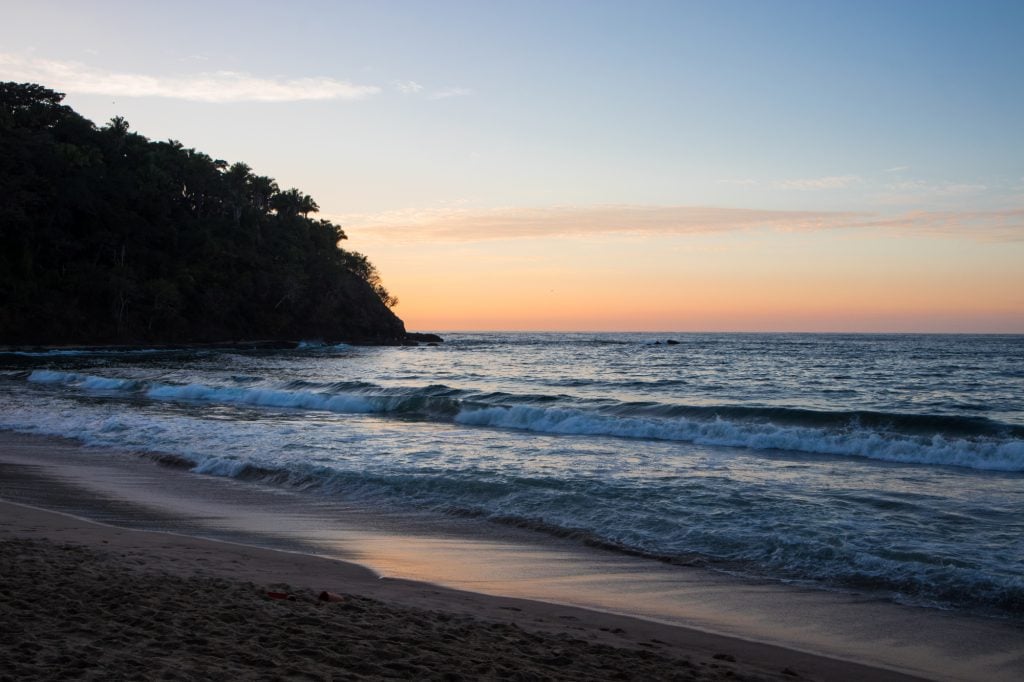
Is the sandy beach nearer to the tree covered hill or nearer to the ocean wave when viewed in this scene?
the ocean wave

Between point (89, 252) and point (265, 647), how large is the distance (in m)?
79.5

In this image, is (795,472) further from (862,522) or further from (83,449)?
(83,449)

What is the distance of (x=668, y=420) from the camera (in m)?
21.1

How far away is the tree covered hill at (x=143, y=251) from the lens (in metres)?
65.8

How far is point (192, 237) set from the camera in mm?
82125

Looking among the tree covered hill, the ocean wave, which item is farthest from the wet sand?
the tree covered hill

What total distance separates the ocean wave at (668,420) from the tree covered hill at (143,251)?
40262 mm

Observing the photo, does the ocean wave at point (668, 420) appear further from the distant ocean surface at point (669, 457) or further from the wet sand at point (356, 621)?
the wet sand at point (356, 621)

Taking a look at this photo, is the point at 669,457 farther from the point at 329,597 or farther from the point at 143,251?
the point at 143,251

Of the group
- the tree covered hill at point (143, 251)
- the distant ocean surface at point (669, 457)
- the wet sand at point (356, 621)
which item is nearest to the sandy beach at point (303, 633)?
A: the wet sand at point (356, 621)

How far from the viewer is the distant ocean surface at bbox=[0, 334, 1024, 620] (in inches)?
318

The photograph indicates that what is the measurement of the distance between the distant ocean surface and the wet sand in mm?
1267

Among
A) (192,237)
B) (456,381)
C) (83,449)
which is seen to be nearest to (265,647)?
(83,449)

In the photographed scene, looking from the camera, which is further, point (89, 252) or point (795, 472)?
point (89, 252)
